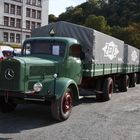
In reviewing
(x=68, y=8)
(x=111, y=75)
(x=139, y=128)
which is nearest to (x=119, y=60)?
(x=111, y=75)

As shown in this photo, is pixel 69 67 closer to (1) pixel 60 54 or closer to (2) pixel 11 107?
(1) pixel 60 54

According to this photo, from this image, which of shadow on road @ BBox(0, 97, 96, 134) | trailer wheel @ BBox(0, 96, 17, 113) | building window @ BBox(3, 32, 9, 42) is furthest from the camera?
building window @ BBox(3, 32, 9, 42)

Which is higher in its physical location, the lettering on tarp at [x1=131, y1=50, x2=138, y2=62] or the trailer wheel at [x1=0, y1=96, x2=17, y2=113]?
the lettering on tarp at [x1=131, y1=50, x2=138, y2=62]

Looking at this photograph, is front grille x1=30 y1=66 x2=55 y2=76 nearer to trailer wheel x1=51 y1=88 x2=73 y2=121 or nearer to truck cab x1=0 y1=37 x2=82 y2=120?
truck cab x1=0 y1=37 x2=82 y2=120

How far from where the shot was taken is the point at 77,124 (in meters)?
10.5

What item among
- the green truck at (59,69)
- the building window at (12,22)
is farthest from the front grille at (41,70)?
the building window at (12,22)

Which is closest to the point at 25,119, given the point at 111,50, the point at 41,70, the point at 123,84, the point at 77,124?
the point at 41,70

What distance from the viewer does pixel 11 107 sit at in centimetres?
1223

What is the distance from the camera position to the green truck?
1048 centimetres

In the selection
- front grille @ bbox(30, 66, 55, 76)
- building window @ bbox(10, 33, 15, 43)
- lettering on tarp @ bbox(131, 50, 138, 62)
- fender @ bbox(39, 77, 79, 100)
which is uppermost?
building window @ bbox(10, 33, 15, 43)

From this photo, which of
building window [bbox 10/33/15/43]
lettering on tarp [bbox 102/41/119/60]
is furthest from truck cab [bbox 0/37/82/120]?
building window [bbox 10/33/15/43]

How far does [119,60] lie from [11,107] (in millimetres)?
8439

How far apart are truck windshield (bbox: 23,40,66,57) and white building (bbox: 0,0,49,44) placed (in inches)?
3633

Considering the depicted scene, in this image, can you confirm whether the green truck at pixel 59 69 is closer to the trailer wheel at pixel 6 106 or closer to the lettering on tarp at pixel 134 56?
the trailer wheel at pixel 6 106
